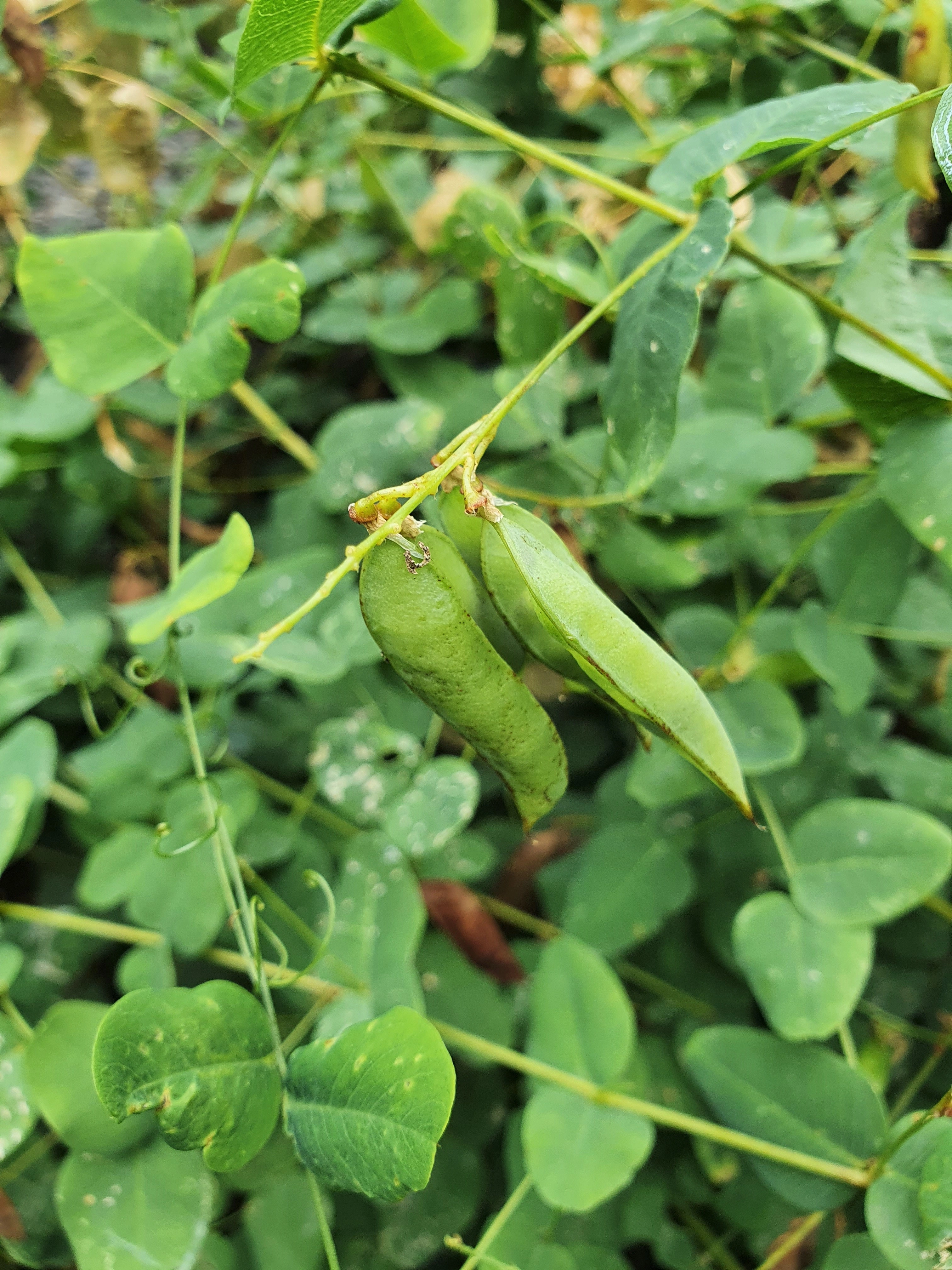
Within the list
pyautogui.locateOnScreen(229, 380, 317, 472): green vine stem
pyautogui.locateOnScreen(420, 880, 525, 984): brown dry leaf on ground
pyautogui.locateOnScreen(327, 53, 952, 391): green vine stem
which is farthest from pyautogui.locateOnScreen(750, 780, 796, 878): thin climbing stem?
pyautogui.locateOnScreen(229, 380, 317, 472): green vine stem

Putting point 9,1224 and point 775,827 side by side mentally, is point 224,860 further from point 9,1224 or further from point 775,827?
point 775,827

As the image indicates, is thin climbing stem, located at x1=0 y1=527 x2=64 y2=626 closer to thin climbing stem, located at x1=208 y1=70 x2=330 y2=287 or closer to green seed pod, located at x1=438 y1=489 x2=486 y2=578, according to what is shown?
thin climbing stem, located at x1=208 y1=70 x2=330 y2=287

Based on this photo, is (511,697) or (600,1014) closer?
(511,697)

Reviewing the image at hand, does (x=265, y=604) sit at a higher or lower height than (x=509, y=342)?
lower

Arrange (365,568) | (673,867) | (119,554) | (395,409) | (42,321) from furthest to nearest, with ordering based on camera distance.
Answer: (119,554) < (395,409) < (673,867) < (42,321) < (365,568)

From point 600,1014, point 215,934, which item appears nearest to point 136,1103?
point 215,934

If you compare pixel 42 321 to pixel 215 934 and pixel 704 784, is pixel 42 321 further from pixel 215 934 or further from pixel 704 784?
pixel 704 784

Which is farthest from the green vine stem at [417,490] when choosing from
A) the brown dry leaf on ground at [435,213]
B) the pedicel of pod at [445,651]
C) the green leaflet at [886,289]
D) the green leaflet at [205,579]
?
the brown dry leaf on ground at [435,213]
